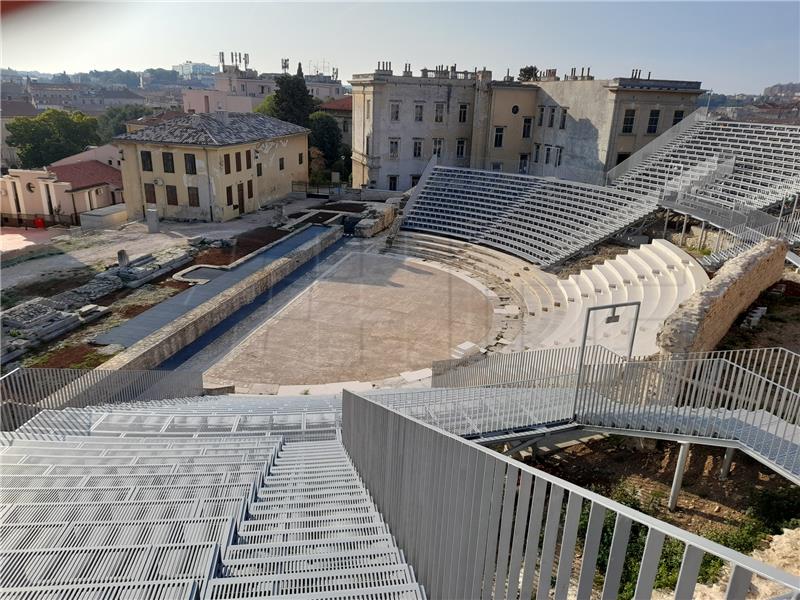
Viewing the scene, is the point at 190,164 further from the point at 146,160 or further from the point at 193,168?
the point at 146,160

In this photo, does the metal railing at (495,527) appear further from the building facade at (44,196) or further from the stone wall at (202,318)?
the building facade at (44,196)

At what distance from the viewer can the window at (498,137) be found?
36375 mm

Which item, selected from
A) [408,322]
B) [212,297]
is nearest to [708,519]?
[408,322]

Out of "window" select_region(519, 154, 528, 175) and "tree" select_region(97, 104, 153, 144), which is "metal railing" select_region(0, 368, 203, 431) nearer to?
"window" select_region(519, 154, 528, 175)

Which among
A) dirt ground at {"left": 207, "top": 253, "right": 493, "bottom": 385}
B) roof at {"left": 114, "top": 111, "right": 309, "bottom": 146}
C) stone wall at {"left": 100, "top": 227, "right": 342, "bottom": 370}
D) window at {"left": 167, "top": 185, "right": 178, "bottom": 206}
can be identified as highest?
roof at {"left": 114, "top": 111, "right": 309, "bottom": 146}

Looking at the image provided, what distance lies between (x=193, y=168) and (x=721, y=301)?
26.6 meters

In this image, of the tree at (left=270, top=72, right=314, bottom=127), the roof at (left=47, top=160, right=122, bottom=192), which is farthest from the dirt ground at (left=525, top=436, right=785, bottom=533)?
the tree at (left=270, top=72, right=314, bottom=127)

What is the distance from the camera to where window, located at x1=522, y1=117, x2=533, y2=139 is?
119 ft

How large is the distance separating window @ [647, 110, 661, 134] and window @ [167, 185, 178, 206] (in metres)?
26.6

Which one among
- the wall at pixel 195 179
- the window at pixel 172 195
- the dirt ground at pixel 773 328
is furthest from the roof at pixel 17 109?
the dirt ground at pixel 773 328

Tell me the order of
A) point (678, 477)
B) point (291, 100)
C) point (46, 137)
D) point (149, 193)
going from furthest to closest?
point (46, 137) < point (291, 100) < point (149, 193) < point (678, 477)

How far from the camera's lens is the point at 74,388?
446 inches

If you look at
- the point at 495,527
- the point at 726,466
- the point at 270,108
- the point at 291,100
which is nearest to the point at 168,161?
the point at 291,100

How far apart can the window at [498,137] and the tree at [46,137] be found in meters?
44.2
